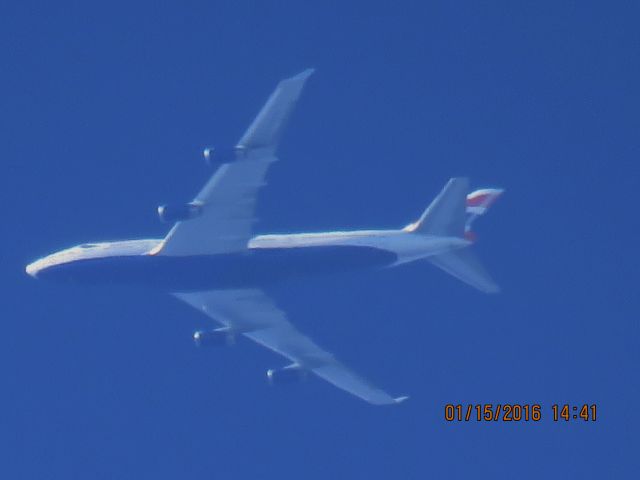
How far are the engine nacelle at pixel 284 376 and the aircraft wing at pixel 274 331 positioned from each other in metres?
0.62

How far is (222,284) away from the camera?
72.4 metres

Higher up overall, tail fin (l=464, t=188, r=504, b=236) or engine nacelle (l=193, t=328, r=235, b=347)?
tail fin (l=464, t=188, r=504, b=236)

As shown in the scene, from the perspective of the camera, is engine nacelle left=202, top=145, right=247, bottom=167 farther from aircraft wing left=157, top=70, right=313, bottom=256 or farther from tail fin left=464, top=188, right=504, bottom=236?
tail fin left=464, top=188, right=504, bottom=236

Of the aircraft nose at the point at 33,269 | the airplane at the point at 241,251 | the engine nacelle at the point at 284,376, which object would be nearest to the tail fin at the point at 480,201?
the airplane at the point at 241,251

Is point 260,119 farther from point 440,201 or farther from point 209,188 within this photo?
point 440,201

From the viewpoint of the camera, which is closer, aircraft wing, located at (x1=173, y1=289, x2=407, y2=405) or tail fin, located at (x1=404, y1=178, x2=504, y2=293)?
tail fin, located at (x1=404, y1=178, x2=504, y2=293)

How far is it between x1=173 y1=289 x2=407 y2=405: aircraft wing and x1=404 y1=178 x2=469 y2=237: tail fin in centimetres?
971

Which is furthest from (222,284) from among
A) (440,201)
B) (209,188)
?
(440,201)

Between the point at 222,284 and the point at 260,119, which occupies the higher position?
the point at 260,119

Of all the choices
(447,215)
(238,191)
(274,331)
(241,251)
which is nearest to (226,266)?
(241,251)

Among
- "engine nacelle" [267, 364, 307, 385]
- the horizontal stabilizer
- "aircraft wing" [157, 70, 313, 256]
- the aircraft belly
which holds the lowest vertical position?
"engine nacelle" [267, 364, 307, 385]

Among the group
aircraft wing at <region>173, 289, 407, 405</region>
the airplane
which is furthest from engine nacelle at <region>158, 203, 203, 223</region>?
aircraft wing at <region>173, 289, 407, 405</region>

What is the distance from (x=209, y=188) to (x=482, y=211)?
16.7m

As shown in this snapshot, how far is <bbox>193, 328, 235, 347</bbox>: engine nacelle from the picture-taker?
75.3 m
